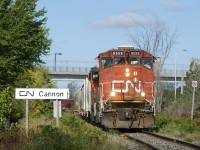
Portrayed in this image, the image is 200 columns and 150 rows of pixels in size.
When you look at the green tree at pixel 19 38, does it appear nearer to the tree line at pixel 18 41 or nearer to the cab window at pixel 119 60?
the tree line at pixel 18 41

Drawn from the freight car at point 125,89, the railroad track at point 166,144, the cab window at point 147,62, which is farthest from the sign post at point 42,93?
the cab window at point 147,62

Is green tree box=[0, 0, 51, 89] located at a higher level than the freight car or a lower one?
higher

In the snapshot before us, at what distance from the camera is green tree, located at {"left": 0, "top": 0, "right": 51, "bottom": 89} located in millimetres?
32469

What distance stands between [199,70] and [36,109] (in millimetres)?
31234

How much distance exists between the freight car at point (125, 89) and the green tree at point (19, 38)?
25.8 ft

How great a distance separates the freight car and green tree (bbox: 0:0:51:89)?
309 inches

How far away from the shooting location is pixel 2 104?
16.1 meters

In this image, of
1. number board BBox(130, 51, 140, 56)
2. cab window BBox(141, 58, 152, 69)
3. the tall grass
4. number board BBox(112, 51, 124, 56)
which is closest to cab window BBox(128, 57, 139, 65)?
number board BBox(130, 51, 140, 56)

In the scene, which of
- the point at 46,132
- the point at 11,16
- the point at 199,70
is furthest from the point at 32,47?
the point at 199,70

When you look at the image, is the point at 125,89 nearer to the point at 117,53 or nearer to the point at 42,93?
the point at 117,53

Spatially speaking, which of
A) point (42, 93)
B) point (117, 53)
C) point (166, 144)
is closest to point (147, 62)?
point (117, 53)

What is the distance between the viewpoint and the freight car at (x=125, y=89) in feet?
85.9

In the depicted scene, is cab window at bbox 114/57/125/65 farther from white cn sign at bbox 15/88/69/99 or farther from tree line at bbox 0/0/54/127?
white cn sign at bbox 15/88/69/99

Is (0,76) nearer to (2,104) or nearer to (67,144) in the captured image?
(2,104)
